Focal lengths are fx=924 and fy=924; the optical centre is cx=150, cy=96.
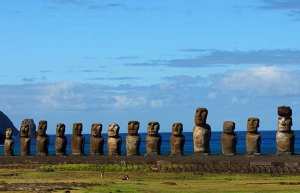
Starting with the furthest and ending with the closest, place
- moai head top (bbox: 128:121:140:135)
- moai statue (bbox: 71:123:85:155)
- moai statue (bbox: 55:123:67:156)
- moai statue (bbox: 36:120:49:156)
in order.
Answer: moai statue (bbox: 36:120:49:156)
moai statue (bbox: 55:123:67:156)
moai statue (bbox: 71:123:85:155)
moai head top (bbox: 128:121:140:135)

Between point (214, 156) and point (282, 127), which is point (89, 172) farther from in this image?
point (282, 127)

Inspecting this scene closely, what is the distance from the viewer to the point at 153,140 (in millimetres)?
39719

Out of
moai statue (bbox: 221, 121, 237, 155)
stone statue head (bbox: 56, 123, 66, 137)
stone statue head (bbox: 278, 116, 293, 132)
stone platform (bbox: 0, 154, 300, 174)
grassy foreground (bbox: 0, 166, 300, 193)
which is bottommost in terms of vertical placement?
grassy foreground (bbox: 0, 166, 300, 193)

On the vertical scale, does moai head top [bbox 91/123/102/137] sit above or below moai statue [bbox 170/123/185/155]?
above

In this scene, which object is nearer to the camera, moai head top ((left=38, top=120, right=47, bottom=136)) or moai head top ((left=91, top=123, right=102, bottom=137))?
moai head top ((left=91, top=123, right=102, bottom=137))

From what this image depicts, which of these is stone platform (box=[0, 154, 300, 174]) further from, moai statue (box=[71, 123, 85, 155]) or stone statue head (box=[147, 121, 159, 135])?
stone statue head (box=[147, 121, 159, 135])

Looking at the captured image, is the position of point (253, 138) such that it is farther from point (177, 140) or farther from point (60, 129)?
point (60, 129)

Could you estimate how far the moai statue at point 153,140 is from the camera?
3972 centimetres

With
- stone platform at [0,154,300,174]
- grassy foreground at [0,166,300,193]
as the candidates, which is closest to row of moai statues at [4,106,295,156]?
stone platform at [0,154,300,174]

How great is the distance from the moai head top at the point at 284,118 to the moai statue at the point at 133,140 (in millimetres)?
6389

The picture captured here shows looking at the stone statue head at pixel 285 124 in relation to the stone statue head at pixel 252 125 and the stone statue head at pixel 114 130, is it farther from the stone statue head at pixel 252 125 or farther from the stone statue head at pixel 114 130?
the stone statue head at pixel 114 130

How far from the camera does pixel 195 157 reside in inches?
1480

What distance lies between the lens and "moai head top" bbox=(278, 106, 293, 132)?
3750cm

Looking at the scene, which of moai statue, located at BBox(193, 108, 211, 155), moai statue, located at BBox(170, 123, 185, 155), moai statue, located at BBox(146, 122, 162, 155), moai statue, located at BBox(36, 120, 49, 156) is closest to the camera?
moai statue, located at BBox(193, 108, 211, 155)
